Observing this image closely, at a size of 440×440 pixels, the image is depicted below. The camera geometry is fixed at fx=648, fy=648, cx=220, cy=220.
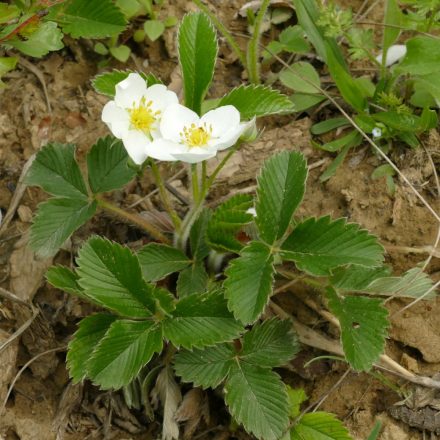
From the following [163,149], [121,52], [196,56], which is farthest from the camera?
[121,52]

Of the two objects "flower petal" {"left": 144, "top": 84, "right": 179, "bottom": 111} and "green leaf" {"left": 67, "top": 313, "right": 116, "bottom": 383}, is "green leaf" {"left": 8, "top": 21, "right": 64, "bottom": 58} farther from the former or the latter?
"green leaf" {"left": 67, "top": 313, "right": 116, "bottom": 383}

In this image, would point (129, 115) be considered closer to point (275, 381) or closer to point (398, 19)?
point (275, 381)

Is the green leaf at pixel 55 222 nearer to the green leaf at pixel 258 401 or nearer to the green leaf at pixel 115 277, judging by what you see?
the green leaf at pixel 115 277

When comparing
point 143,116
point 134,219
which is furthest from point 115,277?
point 143,116

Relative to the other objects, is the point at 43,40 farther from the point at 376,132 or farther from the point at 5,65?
the point at 376,132

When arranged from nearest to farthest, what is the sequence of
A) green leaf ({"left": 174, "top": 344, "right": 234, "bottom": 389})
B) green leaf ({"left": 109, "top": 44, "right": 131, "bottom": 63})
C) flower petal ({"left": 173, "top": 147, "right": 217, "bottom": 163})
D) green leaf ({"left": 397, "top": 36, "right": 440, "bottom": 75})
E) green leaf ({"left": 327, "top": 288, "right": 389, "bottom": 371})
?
1. flower petal ({"left": 173, "top": 147, "right": 217, "bottom": 163})
2. green leaf ({"left": 327, "top": 288, "right": 389, "bottom": 371})
3. green leaf ({"left": 174, "top": 344, "right": 234, "bottom": 389})
4. green leaf ({"left": 397, "top": 36, "right": 440, "bottom": 75})
5. green leaf ({"left": 109, "top": 44, "right": 131, "bottom": 63})

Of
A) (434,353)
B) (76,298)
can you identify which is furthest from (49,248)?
(434,353)

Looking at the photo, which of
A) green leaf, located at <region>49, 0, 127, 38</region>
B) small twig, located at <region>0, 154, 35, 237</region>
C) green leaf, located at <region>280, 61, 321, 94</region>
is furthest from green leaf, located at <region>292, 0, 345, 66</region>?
small twig, located at <region>0, 154, 35, 237</region>
